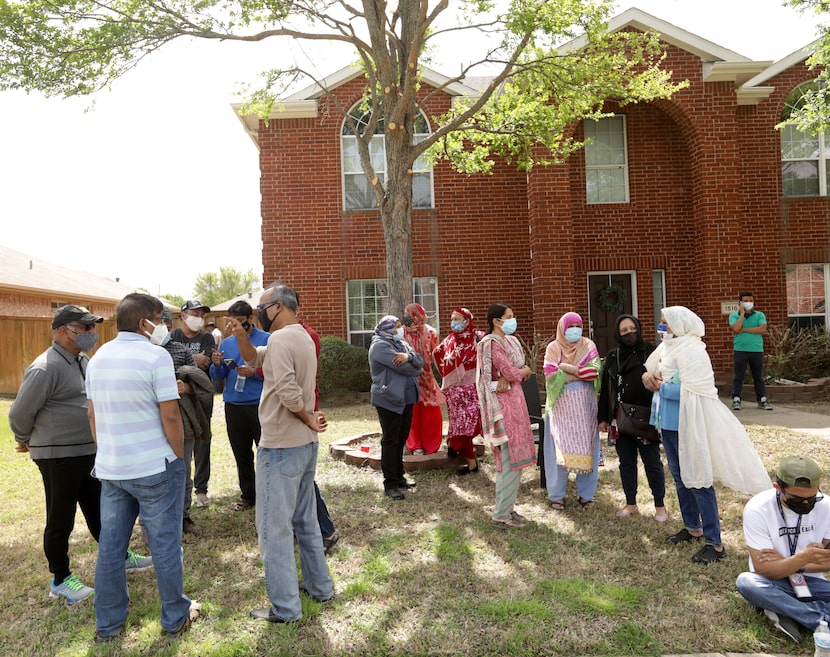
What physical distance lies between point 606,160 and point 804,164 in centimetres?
456

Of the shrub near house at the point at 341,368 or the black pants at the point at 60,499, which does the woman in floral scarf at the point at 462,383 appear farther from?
the shrub near house at the point at 341,368

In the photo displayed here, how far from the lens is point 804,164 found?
47.8ft

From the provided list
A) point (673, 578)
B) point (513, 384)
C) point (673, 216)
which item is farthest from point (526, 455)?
point (673, 216)

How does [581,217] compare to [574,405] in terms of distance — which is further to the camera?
[581,217]

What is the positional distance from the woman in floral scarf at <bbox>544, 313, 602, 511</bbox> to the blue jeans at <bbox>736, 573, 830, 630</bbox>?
2.05 meters

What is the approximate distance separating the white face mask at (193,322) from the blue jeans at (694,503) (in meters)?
4.05

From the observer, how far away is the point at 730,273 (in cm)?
1359

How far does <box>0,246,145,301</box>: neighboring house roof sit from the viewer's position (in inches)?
866

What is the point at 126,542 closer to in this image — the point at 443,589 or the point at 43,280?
the point at 443,589

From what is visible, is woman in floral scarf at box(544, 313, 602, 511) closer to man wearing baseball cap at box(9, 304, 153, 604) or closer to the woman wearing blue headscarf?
the woman wearing blue headscarf

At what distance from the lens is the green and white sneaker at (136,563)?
474 centimetres

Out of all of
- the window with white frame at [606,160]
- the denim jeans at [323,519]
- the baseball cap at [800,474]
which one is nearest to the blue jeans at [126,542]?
the denim jeans at [323,519]

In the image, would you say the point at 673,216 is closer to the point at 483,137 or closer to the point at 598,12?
the point at 483,137

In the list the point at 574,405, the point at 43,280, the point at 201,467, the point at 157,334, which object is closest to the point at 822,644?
the point at 574,405
